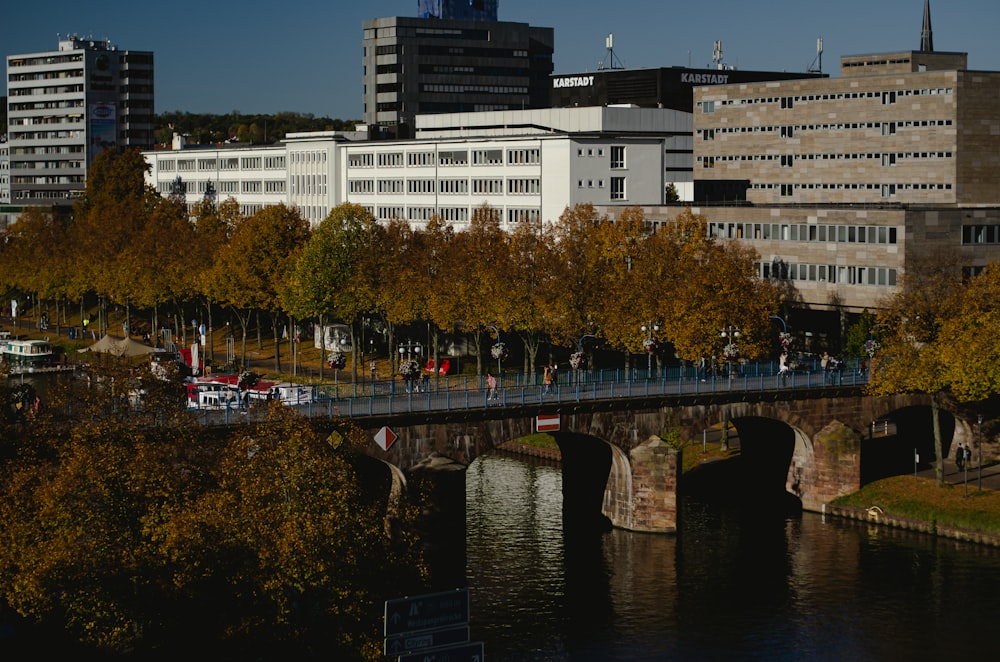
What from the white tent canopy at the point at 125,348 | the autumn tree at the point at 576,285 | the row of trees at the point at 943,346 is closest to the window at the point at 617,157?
the autumn tree at the point at 576,285

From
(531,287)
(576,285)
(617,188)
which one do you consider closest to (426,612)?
(576,285)

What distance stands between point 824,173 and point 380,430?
346 ft

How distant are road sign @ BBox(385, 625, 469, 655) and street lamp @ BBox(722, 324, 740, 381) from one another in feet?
212

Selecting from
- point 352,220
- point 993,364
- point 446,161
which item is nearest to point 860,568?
point 993,364

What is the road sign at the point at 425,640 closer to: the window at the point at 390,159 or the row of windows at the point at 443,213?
the row of windows at the point at 443,213

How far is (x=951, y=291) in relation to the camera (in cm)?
10969

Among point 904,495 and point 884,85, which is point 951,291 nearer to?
point 904,495

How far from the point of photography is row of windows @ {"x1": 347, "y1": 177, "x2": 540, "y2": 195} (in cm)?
16175

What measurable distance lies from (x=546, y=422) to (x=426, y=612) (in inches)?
2129

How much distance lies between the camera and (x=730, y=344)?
11050cm

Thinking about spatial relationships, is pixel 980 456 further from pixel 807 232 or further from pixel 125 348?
pixel 125 348

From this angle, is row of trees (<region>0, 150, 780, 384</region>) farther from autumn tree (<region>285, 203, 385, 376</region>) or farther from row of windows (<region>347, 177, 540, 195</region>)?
row of windows (<region>347, 177, 540, 195</region>)

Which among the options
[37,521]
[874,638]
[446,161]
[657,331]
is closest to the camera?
[37,521]

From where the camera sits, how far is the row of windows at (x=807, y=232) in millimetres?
126000
